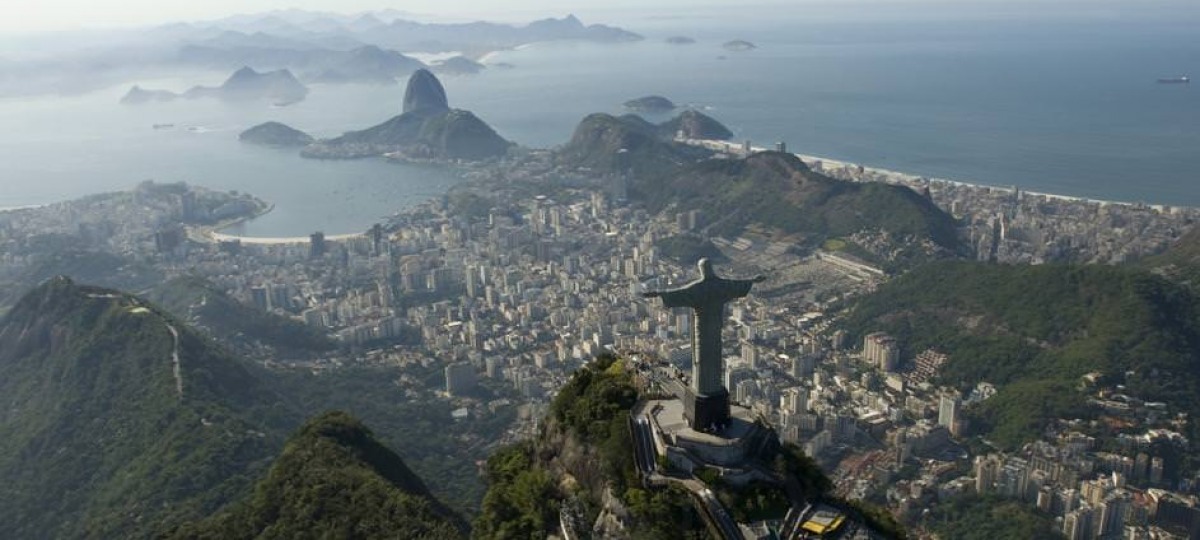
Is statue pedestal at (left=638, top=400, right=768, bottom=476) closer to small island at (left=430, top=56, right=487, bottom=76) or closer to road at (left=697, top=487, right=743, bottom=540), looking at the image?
road at (left=697, top=487, right=743, bottom=540)

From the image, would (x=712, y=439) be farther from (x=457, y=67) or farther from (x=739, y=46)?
(x=739, y=46)

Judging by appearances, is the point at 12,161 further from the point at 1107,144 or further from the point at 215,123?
the point at 1107,144

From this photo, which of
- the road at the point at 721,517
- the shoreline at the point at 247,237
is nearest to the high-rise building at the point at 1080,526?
the road at the point at 721,517

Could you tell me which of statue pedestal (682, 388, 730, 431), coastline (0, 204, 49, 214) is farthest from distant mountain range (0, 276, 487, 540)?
coastline (0, 204, 49, 214)

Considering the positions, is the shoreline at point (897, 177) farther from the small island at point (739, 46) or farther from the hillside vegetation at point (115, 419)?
the small island at point (739, 46)

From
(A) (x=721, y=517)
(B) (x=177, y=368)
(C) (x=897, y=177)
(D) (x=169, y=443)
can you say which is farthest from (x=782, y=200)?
(A) (x=721, y=517)

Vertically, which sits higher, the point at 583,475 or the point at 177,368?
the point at 583,475
